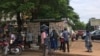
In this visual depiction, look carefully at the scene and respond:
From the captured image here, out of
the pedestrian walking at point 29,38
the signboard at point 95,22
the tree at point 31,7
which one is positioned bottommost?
the pedestrian walking at point 29,38

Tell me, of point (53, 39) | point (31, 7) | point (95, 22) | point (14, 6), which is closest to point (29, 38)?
point (14, 6)

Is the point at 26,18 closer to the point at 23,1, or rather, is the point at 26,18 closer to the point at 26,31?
the point at 26,31

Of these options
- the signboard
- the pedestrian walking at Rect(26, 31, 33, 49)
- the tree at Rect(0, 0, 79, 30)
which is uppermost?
the tree at Rect(0, 0, 79, 30)

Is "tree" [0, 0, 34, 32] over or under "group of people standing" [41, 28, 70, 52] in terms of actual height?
over

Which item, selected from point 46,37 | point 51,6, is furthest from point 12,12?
point 46,37

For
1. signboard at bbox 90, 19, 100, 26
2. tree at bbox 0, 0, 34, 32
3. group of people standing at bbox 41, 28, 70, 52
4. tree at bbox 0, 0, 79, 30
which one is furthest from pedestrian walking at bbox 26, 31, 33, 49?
signboard at bbox 90, 19, 100, 26

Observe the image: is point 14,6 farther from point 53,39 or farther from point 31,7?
point 53,39

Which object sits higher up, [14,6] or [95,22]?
[14,6]

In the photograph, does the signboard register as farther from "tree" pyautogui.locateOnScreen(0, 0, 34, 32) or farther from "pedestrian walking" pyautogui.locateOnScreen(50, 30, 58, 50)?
"pedestrian walking" pyautogui.locateOnScreen(50, 30, 58, 50)

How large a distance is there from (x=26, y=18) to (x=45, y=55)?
11346mm

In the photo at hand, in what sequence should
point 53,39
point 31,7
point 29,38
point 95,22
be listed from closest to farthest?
1. point 53,39
2. point 31,7
3. point 29,38
4. point 95,22

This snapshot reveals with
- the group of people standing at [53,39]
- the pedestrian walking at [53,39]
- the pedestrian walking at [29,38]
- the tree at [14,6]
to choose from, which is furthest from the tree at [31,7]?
the pedestrian walking at [53,39]

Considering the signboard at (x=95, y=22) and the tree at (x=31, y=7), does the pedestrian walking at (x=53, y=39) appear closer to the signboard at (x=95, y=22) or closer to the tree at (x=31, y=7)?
the tree at (x=31, y=7)

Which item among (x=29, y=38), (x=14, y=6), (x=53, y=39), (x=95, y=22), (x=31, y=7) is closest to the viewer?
(x=53, y=39)
